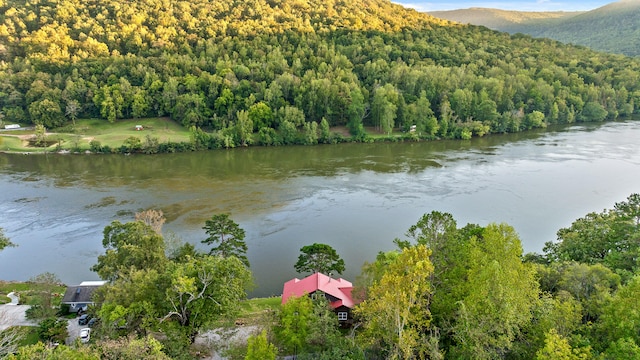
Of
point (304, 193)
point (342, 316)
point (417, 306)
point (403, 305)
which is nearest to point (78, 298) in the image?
point (342, 316)

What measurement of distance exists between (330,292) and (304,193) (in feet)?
67.1

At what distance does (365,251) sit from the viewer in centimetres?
2809

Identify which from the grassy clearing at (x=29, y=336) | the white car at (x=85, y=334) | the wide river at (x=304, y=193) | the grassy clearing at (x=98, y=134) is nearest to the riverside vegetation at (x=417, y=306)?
the grassy clearing at (x=29, y=336)

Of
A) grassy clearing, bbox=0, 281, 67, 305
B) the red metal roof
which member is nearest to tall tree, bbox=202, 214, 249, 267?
the red metal roof

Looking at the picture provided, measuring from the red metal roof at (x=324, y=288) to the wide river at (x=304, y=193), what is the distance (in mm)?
3146

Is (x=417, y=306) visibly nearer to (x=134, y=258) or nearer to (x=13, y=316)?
(x=134, y=258)

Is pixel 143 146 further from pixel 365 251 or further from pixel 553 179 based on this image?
pixel 553 179

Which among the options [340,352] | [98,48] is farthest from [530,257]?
[98,48]

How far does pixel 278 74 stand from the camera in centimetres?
7400

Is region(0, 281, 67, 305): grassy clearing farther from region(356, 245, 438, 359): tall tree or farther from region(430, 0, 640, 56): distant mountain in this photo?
region(430, 0, 640, 56): distant mountain

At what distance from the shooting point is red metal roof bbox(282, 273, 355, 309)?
19625 mm

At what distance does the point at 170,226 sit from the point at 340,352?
21327 mm

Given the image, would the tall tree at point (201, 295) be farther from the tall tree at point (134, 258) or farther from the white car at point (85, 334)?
the white car at point (85, 334)

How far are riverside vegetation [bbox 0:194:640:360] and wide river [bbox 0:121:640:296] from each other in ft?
23.9
